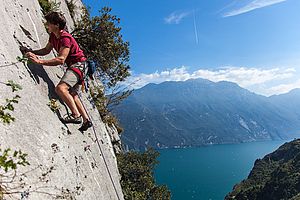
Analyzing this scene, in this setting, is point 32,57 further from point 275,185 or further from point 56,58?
point 275,185

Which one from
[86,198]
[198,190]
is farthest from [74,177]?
[198,190]

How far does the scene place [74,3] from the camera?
1602cm

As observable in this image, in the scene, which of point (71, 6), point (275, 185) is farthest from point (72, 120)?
point (275, 185)

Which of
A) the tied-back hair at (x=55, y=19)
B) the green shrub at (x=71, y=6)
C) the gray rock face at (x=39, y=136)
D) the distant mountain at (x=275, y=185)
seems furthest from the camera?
the distant mountain at (x=275, y=185)

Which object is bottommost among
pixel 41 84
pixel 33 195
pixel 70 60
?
pixel 33 195

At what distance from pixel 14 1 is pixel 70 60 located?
2301mm

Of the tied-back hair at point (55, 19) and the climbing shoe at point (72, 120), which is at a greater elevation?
the tied-back hair at point (55, 19)

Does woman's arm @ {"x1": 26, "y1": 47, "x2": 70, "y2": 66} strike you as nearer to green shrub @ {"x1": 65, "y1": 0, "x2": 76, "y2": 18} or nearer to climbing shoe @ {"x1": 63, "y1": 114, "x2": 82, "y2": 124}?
climbing shoe @ {"x1": 63, "y1": 114, "x2": 82, "y2": 124}

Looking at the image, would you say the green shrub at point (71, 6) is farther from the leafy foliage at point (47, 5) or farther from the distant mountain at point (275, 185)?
the distant mountain at point (275, 185)

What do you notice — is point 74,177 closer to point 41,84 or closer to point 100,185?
point 100,185

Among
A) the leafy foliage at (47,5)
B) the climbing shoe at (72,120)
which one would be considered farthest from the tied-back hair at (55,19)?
the leafy foliage at (47,5)

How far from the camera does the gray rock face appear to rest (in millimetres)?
4664

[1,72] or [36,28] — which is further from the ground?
[36,28]

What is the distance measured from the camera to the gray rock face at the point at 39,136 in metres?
4.66
